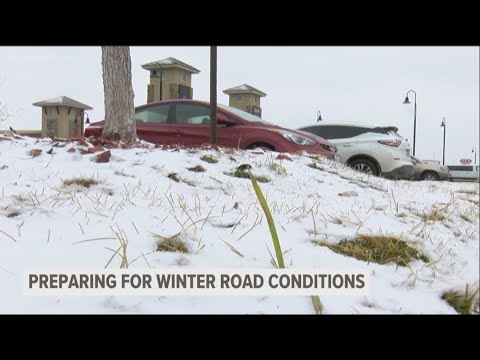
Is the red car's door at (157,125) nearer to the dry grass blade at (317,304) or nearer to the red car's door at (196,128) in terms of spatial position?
the red car's door at (196,128)

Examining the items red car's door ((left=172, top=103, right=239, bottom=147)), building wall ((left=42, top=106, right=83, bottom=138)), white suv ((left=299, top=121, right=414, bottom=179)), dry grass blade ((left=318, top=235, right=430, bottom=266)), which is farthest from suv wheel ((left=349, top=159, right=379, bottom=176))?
dry grass blade ((left=318, top=235, right=430, bottom=266))

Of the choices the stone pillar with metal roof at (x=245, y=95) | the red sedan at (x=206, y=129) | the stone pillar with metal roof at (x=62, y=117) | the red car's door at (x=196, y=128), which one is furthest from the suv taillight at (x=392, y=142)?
the stone pillar with metal roof at (x=62, y=117)

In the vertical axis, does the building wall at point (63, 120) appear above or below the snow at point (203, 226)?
above

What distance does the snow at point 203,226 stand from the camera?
135cm

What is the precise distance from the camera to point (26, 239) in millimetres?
1762

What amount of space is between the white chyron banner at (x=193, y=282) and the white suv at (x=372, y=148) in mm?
4712

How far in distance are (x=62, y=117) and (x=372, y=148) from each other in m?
4.75

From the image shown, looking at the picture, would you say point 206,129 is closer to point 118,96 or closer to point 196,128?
point 196,128

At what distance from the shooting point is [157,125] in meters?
5.59
